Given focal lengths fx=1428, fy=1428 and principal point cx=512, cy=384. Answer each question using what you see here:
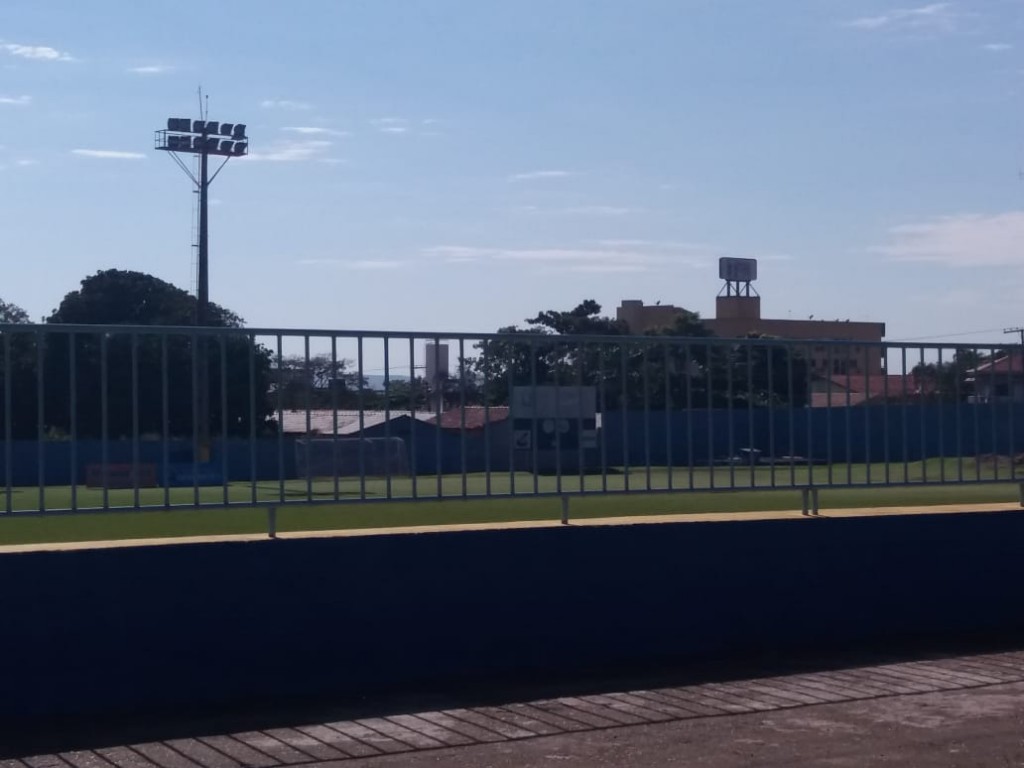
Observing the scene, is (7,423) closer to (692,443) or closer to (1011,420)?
(692,443)

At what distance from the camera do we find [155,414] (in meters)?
7.67

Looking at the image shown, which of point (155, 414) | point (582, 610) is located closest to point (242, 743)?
point (155, 414)

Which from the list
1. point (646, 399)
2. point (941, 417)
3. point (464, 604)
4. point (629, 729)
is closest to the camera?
point (629, 729)

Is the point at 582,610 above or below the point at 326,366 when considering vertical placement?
below

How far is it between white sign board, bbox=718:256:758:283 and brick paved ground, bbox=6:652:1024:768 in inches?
3207

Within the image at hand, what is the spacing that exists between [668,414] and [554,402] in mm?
826

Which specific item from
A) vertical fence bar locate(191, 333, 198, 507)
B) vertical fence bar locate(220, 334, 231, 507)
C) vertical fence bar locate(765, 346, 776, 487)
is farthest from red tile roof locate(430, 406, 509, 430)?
vertical fence bar locate(765, 346, 776, 487)

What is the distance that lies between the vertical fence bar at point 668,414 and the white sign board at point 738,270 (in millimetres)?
80818

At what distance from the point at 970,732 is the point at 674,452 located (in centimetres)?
265

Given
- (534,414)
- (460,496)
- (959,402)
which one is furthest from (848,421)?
(460,496)

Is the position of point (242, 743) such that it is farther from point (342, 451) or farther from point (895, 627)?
point (895, 627)

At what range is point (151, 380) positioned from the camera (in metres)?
7.65

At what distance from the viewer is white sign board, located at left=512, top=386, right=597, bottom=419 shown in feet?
28.5

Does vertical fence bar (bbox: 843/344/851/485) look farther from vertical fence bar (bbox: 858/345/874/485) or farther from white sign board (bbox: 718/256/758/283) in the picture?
white sign board (bbox: 718/256/758/283)
